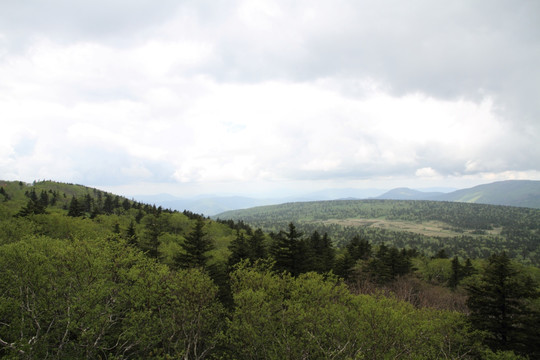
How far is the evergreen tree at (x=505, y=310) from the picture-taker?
2556cm

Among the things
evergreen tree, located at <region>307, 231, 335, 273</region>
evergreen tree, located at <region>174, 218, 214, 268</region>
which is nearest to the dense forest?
evergreen tree, located at <region>174, 218, 214, 268</region>

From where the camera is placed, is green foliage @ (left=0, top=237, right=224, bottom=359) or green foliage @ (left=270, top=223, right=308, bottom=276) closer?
green foliage @ (left=0, top=237, right=224, bottom=359)

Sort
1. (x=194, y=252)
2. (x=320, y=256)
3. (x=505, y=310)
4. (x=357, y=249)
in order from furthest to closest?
(x=357, y=249) → (x=320, y=256) → (x=194, y=252) → (x=505, y=310)

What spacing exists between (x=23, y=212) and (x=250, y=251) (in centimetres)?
6709

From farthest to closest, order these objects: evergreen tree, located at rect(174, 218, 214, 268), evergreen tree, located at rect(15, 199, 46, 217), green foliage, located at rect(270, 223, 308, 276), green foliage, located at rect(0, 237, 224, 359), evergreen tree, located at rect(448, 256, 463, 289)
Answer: evergreen tree, located at rect(448, 256, 463, 289), evergreen tree, located at rect(15, 199, 46, 217), evergreen tree, located at rect(174, 218, 214, 268), green foliage, located at rect(270, 223, 308, 276), green foliage, located at rect(0, 237, 224, 359)

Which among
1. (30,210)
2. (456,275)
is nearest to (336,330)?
(456,275)

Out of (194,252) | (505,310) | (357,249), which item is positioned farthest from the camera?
(357,249)

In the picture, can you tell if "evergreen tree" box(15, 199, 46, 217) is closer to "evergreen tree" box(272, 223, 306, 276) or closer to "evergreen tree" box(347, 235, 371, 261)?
"evergreen tree" box(272, 223, 306, 276)

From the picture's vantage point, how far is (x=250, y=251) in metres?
47.6

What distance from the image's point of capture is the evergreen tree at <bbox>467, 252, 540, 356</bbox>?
25.6 metres

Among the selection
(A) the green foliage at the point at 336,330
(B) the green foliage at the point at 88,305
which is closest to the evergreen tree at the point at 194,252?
(B) the green foliage at the point at 88,305

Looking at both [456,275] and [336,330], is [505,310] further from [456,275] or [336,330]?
[456,275]

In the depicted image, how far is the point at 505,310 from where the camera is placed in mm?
27000

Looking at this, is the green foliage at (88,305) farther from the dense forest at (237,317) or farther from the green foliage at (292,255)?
the green foliage at (292,255)
